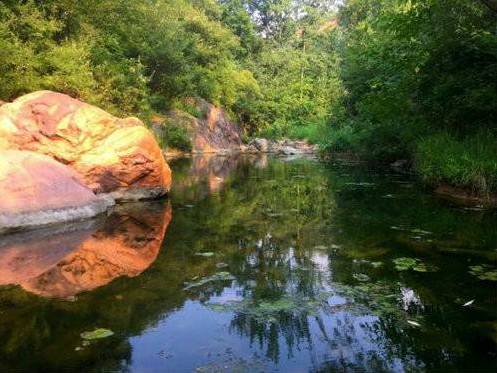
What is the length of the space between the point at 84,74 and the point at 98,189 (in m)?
9.86

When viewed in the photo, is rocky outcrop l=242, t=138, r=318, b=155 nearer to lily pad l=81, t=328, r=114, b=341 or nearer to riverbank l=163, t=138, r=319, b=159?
riverbank l=163, t=138, r=319, b=159

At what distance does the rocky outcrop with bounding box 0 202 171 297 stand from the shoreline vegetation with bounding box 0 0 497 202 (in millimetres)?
6579

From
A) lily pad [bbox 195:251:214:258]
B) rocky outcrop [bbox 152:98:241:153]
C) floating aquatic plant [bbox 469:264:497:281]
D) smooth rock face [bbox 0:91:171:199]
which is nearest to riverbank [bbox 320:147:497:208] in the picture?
floating aquatic plant [bbox 469:264:497:281]

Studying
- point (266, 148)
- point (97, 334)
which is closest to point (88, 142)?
point (97, 334)

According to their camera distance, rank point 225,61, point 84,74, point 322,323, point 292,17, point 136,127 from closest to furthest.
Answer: point 322,323 → point 136,127 → point 84,74 → point 225,61 → point 292,17

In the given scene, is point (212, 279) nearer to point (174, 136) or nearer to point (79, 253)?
point (79, 253)

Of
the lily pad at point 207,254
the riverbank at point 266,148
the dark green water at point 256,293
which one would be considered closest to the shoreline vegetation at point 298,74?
the riverbank at point 266,148

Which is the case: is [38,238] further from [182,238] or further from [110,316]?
[110,316]

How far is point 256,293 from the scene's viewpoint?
15.6ft

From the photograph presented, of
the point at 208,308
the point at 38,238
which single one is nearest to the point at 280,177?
the point at 38,238

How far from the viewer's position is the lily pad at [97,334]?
3.65 m

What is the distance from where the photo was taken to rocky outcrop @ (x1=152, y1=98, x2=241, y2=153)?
92.2 ft

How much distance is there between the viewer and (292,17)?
54.5m

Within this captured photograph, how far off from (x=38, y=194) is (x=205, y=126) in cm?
2543
